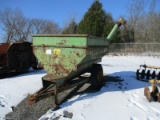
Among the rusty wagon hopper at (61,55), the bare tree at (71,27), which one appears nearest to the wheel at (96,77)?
the rusty wagon hopper at (61,55)

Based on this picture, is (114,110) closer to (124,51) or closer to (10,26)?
(124,51)

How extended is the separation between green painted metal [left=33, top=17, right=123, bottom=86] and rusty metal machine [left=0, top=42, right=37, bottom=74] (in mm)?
3551

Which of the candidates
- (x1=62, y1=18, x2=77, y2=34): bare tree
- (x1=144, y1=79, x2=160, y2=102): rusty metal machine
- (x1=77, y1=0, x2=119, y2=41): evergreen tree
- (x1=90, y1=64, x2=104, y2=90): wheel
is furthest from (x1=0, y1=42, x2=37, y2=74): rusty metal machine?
(x1=62, y1=18, x2=77, y2=34): bare tree

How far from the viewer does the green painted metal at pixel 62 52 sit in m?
5.61

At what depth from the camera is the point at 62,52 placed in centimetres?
582

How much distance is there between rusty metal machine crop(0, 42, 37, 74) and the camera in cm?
920

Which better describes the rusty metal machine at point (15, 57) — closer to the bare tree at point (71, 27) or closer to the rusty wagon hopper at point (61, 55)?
the rusty wagon hopper at point (61, 55)

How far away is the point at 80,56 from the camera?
18.5ft

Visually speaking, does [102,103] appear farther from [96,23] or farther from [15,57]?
[96,23]

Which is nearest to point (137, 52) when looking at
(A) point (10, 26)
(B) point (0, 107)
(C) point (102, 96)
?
(C) point (102, 96)

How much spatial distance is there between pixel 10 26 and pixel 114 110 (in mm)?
39457

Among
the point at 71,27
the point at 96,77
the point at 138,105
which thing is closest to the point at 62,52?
the point at 96,77

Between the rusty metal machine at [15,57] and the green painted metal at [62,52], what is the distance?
3551 millimetres

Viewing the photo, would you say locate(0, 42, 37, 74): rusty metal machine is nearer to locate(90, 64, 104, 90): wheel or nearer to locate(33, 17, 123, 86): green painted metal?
locate(33, 17, 123, 86): green painted metal
